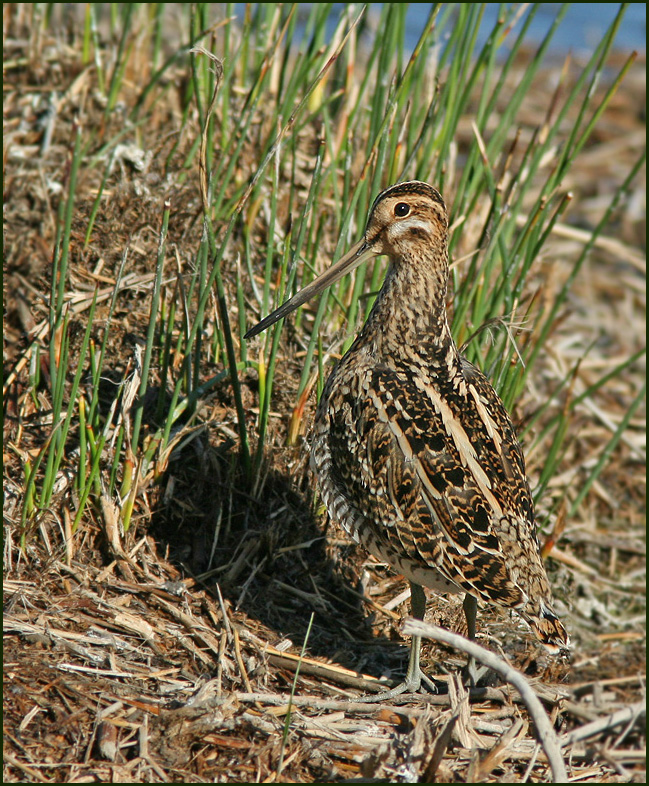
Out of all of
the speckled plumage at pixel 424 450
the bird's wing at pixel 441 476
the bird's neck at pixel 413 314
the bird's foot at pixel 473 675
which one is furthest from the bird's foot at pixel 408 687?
the bird's neck at pixel 413 314

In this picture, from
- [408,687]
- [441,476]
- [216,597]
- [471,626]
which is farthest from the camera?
[216,597]

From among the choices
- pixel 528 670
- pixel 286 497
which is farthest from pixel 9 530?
pixel 528 670

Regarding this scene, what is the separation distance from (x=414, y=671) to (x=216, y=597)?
0.88 metres

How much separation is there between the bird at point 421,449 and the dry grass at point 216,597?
36 centimetres

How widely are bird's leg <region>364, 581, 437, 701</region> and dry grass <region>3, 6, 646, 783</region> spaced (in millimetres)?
110

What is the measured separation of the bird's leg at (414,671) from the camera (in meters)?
3.73

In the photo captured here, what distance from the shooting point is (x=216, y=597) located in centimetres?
407

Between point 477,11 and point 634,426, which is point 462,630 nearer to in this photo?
point 634,426

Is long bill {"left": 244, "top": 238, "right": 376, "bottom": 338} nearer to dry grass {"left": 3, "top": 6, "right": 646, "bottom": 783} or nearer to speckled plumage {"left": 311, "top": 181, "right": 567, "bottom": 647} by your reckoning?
speckled plumage {"left": 311, "top": 181, "right": 567, "bottom": 647}

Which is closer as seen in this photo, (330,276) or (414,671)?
(414,671)

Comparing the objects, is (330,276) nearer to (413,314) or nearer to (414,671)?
(413,314)

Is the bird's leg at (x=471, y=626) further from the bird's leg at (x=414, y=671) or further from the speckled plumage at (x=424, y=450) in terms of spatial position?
the speckled plumage at (x=424, y=450)

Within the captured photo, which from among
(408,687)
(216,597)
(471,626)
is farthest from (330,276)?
(408,687)

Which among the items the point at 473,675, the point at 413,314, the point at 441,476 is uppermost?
the point at 413,314
